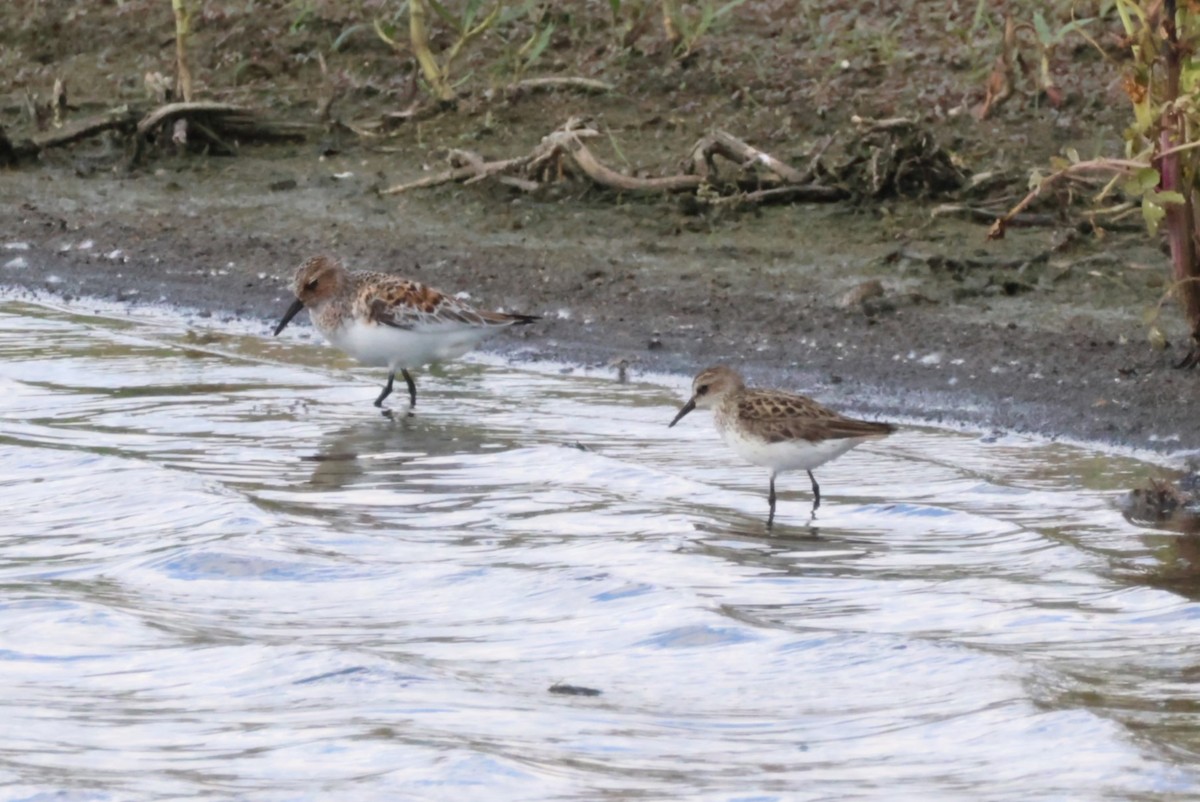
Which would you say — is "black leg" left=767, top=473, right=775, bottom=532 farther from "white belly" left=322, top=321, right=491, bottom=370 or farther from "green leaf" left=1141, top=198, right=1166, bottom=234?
"white belly" left=322, top=321, right=491, bottom=370

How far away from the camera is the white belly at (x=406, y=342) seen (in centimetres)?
984

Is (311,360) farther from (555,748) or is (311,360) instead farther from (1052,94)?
(555,748)

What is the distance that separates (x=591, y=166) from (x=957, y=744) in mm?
7506

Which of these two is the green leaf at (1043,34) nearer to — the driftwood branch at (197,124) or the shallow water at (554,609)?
the shallow water at (554,609)

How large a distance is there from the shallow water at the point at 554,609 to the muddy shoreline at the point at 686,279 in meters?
0.47

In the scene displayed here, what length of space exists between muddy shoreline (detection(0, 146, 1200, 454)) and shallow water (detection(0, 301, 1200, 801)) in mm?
474

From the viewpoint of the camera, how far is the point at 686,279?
11062 millimetres

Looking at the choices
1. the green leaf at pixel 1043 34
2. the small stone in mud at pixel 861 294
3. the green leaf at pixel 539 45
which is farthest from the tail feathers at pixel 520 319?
the green leaf at pixel 539 45

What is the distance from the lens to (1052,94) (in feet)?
40.5

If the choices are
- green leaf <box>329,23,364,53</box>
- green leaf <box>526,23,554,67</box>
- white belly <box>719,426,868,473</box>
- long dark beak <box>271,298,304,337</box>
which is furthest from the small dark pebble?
green leaf <box>329,23,364,53</box>

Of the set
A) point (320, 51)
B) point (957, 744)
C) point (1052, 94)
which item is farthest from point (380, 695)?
point (320, 51)

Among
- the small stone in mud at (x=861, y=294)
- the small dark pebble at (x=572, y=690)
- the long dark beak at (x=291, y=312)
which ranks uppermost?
the small stone in mud at (x=861, y=294)

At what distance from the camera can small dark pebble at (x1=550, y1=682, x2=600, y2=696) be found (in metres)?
5.60

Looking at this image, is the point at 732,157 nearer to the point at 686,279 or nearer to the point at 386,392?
the point at 686,279
